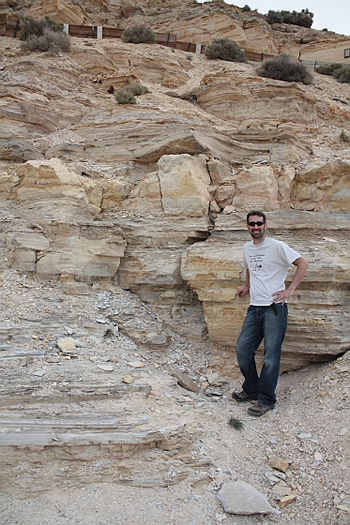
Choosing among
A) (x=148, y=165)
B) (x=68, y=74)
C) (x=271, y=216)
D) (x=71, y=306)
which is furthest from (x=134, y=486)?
(x=68, y=74)

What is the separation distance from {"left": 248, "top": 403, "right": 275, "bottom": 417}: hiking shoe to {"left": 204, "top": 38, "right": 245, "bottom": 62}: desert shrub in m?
18.1

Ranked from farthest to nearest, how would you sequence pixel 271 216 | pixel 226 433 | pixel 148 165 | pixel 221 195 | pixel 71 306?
pixel 148 165
pixel 221 195
pixel 271 216
pixel 71 306
pixel 226 433

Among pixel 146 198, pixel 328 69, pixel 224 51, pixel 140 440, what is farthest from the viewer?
pixel 224 51

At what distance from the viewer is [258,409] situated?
14.0 ft

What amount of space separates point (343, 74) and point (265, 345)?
1622 centimetres

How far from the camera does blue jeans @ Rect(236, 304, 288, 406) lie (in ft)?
13.9

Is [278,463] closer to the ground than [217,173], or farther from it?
closer to the ground

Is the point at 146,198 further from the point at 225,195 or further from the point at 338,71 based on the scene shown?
the point at 338,71

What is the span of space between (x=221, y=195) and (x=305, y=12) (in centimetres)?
3171

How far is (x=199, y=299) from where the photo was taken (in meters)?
5.55

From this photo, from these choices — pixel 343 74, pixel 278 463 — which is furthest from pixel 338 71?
pixel 278 463

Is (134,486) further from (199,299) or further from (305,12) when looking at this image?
(305,12)

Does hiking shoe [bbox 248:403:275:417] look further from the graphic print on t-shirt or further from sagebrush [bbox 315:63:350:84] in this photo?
sagebrush [bbox 315:63:350:84]

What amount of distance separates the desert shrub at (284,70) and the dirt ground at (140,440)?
520 inches
